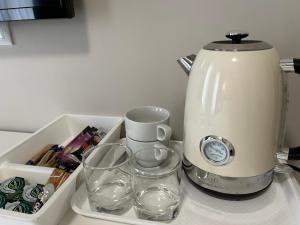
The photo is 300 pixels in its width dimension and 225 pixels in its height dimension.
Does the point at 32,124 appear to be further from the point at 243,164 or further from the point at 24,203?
the point at 243,164

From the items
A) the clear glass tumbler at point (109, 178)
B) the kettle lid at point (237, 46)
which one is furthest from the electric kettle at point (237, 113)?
the clear glass tumbler at point (109, 178)

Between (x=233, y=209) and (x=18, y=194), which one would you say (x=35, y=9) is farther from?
(x=233, y=209)

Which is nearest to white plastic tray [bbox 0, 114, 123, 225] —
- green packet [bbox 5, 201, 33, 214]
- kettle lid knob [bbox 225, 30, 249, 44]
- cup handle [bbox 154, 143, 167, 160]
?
green packet [bbox 5, 201, 33, 214]

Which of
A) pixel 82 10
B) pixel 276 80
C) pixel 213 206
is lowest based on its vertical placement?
pixel 213 206

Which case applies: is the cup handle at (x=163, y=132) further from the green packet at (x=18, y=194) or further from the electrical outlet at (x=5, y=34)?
the electrical outlet at (x=5, y=34)

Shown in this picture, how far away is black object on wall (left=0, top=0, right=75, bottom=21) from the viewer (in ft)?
1.92

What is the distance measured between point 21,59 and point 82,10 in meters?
0.26

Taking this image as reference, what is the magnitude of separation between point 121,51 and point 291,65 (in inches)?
15.9

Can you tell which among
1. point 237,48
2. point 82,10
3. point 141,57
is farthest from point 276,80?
point 82,10

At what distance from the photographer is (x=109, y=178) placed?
53cm

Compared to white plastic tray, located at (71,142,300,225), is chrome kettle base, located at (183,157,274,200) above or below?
above

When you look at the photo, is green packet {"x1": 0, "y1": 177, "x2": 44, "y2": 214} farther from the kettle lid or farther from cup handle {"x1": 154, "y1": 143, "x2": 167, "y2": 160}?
the kettle lid

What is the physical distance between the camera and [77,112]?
2.53 feet

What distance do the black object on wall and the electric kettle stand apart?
0.34 m
